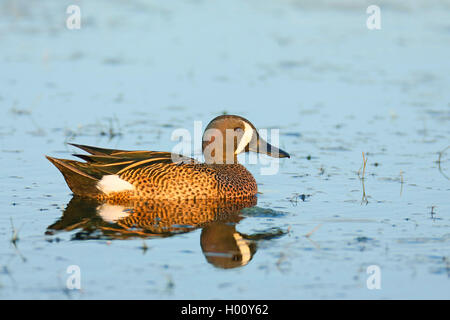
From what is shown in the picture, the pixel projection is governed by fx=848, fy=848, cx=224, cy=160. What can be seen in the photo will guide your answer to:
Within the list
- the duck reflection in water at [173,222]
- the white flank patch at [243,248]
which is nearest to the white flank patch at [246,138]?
the duck reflection in water at [173,222]

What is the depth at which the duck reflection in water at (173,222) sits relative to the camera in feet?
20.2

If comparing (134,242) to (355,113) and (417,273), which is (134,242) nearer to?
(417,273)

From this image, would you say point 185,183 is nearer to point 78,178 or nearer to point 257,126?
point 78,178

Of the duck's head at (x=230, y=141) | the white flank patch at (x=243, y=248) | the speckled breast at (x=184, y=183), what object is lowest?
the white flank patch at (x=243, y=248)

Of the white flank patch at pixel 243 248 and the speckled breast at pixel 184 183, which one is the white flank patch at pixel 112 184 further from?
the white flank patch at pixel 243 248

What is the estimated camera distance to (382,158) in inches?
354

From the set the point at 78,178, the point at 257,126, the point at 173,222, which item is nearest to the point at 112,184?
the point at 78,178

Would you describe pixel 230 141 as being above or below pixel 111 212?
above

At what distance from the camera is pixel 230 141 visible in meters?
8.18

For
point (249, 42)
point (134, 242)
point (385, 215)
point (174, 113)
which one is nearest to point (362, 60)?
point (249, 42)

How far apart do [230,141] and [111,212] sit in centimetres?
153

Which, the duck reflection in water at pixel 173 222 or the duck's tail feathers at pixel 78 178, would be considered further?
the duck's tail feathers at pixel 78 178

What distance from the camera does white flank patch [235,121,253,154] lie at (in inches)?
323

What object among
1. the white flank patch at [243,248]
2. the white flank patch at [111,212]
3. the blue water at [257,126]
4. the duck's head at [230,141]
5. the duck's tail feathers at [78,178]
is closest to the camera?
the blue water at [257,126]
